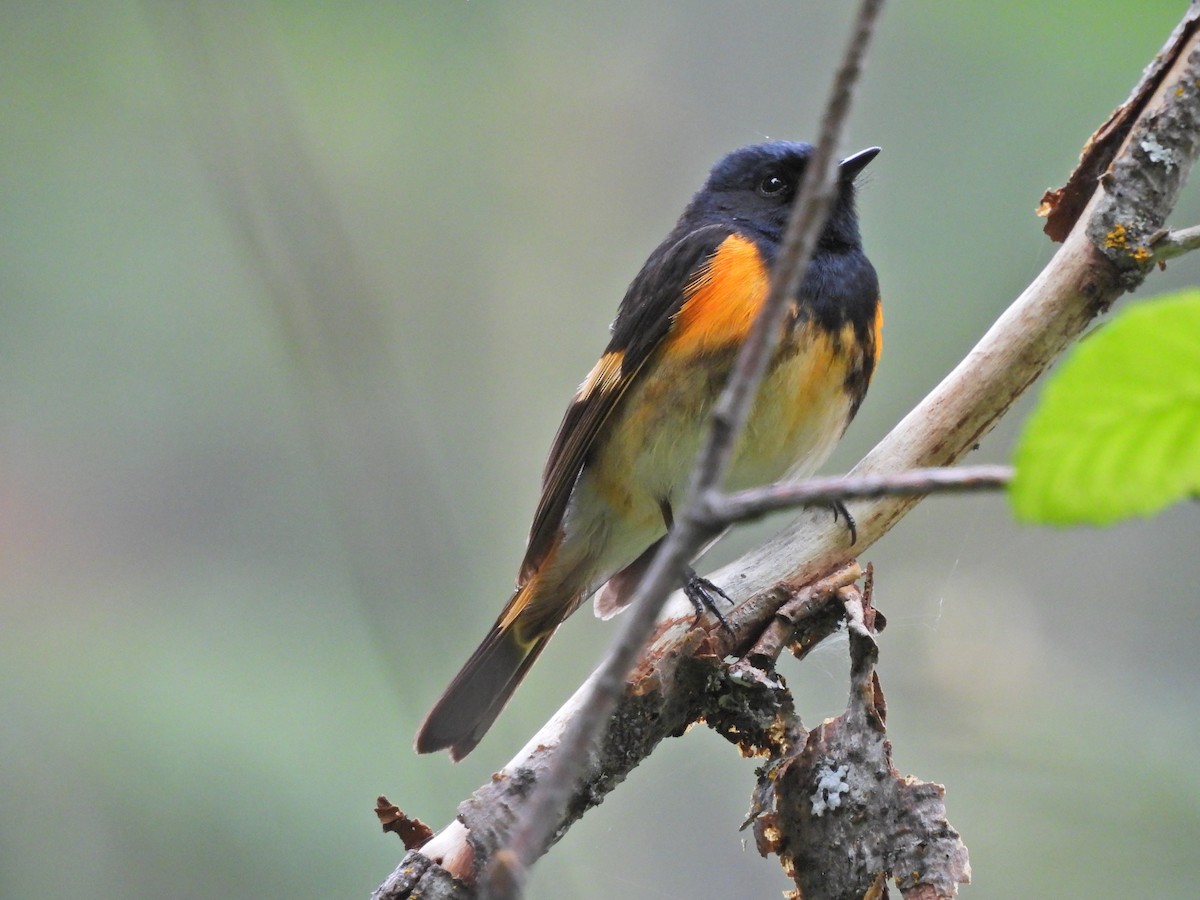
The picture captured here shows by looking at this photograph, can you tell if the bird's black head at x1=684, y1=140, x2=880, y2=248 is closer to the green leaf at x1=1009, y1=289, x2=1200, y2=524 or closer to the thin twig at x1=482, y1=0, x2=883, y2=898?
Answer: the thin twig at x1=482, y1=0, x2=883, y2=898

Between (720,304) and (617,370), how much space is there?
28cm

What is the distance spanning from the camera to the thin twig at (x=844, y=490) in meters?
0.69

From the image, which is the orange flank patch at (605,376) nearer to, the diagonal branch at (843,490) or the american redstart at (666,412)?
the american redstart at (666,412)

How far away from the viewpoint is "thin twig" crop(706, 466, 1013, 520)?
0.69 metres

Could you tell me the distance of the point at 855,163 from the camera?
2.63 metres

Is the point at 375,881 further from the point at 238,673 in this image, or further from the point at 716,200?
the point at 716,200

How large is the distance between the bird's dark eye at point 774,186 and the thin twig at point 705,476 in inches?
84.4

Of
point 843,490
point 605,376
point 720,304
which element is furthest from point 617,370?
point 843,490

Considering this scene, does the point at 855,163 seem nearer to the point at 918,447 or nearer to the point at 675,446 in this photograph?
the point at 675,446

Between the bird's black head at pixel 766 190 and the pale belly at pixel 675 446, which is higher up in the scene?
the bird's black head at pixel 766 190

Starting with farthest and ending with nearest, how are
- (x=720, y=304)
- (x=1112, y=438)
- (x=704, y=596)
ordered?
1. (x=720, y=304)
2. (x=704, y=596)
3. (x=1112, y=438)

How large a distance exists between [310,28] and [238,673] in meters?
2.90

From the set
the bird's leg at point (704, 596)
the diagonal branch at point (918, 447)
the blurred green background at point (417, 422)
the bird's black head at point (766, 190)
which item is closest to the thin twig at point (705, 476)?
the diagonal branch at point (918, 447)

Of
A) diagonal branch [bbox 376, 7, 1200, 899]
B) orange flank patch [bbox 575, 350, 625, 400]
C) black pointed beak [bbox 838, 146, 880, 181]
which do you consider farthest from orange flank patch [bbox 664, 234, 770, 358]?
diagonal branch [bbox 376, 7, 1200, 899]
